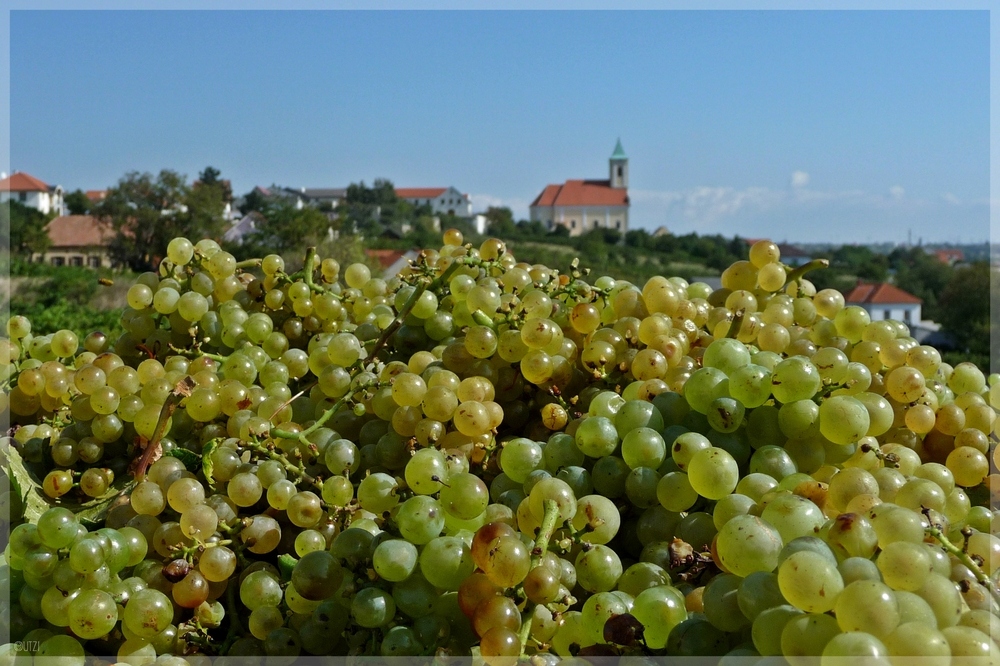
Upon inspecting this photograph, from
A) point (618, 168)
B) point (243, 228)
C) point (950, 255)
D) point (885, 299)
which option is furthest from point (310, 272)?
point (618, 168)

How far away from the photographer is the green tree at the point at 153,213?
88.4ft

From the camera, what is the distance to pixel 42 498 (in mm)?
1004

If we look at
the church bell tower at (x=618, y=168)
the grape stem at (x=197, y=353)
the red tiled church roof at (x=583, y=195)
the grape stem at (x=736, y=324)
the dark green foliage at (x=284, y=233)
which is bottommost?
the grape stem at (x=197, y=353)

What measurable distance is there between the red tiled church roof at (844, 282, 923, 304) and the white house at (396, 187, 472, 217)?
42.2 m

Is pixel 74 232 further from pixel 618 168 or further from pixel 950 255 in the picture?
pixel 950 255

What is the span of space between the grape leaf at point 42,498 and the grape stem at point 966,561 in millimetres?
901

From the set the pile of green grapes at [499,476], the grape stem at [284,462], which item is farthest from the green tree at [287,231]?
the grape stem at [284,462]

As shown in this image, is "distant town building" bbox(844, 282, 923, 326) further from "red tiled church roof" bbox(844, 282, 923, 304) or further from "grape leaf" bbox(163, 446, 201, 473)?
"grape leaf" bbox(163, 446, 201, 473)

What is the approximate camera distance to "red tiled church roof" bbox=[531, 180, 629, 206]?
6316 centimetres

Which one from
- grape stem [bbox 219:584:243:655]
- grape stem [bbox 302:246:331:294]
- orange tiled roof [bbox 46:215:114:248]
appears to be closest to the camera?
grape stem [bbox 219:584:243:655]

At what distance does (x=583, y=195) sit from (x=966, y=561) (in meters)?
64.7

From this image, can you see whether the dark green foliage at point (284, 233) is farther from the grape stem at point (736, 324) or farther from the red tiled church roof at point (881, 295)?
the grape stem at point (736, 324)

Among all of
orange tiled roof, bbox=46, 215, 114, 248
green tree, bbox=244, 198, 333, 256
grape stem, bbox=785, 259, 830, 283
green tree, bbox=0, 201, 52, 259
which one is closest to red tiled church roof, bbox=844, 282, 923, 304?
green tree, bbox=244, 198, 333, 256

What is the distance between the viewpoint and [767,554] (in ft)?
2.13
